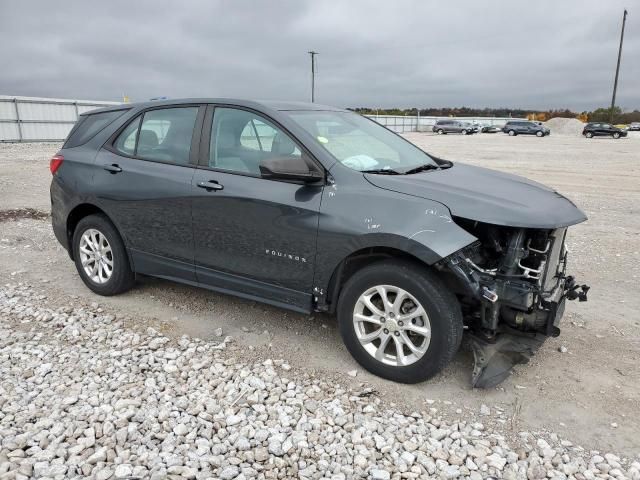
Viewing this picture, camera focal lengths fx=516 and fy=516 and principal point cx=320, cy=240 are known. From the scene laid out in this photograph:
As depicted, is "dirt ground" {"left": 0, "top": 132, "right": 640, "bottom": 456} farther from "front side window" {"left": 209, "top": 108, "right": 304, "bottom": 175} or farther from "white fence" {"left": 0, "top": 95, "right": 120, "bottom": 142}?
"white fence" {"left": 0, "top": 95, "right": 120, "bottom": 142}

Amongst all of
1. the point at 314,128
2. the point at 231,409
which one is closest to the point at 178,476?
the point at 231,409

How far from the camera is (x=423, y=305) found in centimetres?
313

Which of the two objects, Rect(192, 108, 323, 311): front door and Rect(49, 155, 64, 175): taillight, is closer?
Rect(192, 108, 323, 311): front door

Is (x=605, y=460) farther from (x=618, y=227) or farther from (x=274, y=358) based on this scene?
(x=618, y=227)

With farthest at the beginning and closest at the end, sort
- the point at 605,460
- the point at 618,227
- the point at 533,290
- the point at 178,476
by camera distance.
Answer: the point at 618,227 → the point at 533,290 → the point at 605,460 → the point at 178,476

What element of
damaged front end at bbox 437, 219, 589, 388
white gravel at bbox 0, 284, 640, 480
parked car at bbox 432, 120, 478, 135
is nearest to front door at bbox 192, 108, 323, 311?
white gravel at bbox 0, 284, 640, 480

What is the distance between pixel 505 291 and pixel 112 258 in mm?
3391

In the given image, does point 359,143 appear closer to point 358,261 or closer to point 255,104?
point 255,104

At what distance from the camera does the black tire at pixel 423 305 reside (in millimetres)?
3096

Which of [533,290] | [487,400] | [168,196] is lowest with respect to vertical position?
[487,400]

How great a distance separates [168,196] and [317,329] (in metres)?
1.60

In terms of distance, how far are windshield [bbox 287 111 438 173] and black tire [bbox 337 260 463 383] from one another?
0.78 m

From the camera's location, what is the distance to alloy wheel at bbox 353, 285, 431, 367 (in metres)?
3.21

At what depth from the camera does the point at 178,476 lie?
2514 mm
